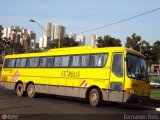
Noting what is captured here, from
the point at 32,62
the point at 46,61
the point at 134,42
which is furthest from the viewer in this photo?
the point at 134,42

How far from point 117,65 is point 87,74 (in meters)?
2.22

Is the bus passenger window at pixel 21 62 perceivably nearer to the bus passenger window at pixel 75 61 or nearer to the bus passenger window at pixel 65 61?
the bus passenger window at pixel 65 61

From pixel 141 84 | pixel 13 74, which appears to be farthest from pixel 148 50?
pixel 141 84

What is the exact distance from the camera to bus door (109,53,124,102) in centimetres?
1738

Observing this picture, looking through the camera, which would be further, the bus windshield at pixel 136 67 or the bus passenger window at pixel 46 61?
the bus passenger window at pixel 46 61

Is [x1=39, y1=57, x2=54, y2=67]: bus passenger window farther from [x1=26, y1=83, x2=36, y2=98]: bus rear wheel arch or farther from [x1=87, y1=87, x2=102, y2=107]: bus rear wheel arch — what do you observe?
[x1=87, y1=87, x2=102, y2=107]: bus rear wheel arch

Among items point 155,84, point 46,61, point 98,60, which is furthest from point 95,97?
point 155,84

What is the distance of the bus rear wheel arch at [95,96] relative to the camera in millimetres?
18281

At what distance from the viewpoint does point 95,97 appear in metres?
18.5

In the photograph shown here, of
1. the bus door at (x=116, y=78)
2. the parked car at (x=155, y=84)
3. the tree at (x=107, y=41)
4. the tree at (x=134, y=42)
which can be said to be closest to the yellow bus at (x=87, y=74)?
the bus door at (x=116, y=78)

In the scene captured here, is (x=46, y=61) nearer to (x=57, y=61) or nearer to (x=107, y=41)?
(x=57, y=61)

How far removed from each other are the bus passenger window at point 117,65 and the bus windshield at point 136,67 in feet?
1.20

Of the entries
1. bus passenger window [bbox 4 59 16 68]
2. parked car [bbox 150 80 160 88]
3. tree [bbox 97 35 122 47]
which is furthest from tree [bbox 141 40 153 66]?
bus passenger window [bbox 4 59 16 68]

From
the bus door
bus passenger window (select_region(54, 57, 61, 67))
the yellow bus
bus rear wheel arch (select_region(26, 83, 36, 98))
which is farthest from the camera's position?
bus rear wheel arch (select_region(26, 83, 36, 98))
